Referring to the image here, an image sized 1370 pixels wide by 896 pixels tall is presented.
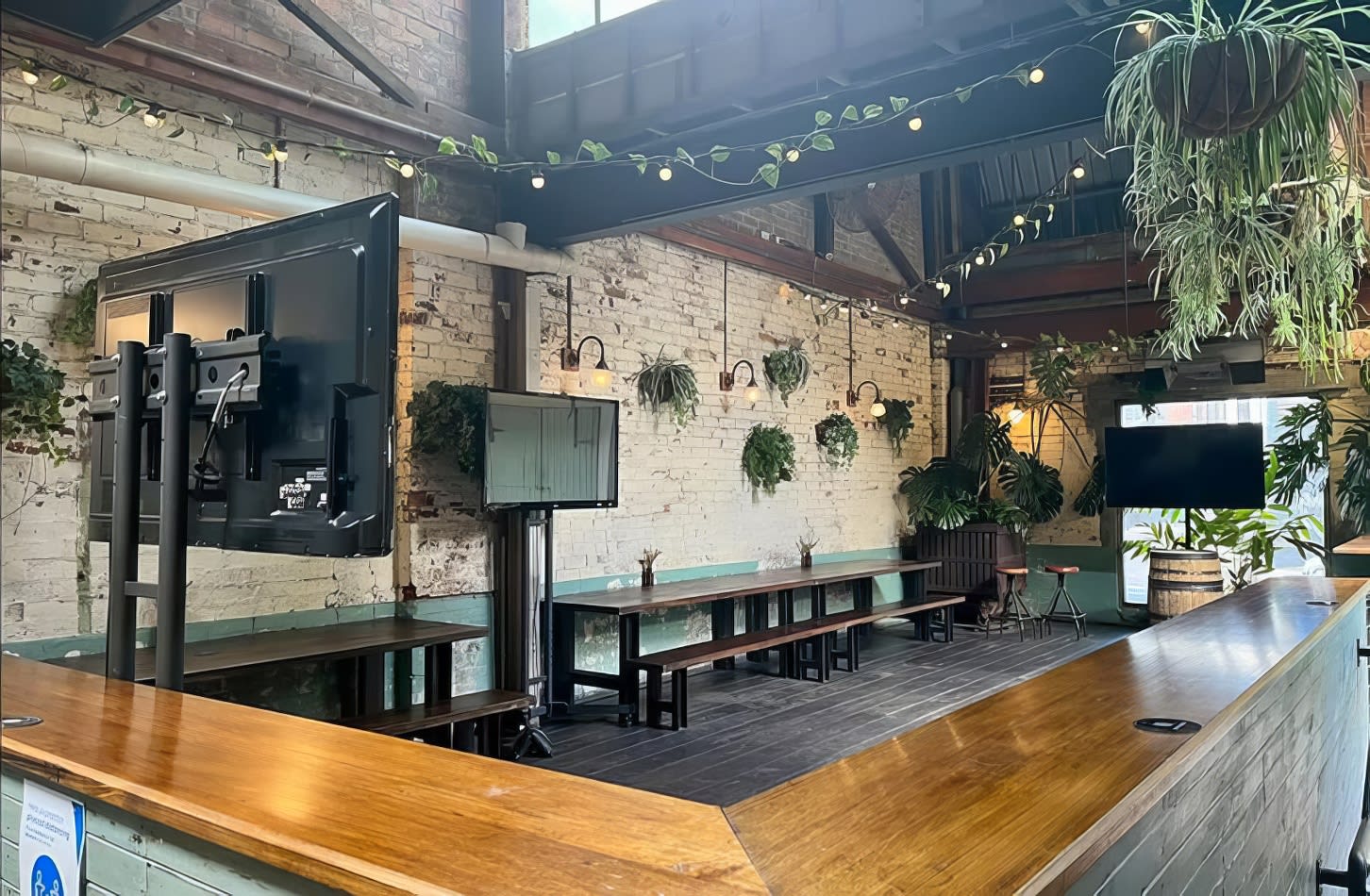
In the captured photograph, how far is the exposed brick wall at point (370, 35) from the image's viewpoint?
14.9 ft

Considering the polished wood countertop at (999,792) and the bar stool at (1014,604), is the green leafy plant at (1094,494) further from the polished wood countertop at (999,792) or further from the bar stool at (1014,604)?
the polished wood countertop at (999,792)

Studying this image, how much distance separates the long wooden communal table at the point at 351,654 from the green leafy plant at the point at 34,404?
0.86m

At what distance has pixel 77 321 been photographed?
3.99 m

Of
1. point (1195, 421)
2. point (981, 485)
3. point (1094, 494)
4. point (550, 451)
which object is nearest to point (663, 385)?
point (550, 451)

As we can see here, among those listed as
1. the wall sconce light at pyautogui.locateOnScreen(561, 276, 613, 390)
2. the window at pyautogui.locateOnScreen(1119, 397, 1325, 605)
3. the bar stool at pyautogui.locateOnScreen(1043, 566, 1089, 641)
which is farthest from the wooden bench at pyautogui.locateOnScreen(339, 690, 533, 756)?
the window at pyautogui.locateOnScreen(1119, 397, 1325, 605)

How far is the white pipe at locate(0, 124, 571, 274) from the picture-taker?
3674 millimetres

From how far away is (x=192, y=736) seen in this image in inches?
62.5

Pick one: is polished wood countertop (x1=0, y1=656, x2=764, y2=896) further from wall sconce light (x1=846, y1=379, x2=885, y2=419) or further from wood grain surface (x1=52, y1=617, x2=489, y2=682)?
wall sconce light (x1=846, y1=379, x2=885, y2=419)

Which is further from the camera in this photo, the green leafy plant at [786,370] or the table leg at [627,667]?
the green leafy plant at [786,370]

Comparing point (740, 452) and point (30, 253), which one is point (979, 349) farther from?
point (30, 253)

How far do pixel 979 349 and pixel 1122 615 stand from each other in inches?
118

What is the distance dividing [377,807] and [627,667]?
453 centimetres

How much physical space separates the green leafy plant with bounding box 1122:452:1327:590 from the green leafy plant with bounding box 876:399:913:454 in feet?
8.04

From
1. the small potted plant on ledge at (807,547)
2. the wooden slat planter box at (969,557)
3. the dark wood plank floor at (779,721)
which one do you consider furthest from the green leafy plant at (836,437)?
the dark wood plank floor at (779,721)
